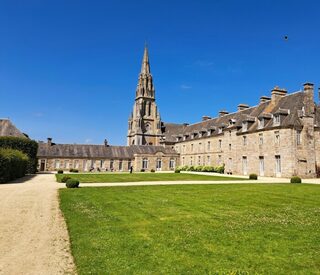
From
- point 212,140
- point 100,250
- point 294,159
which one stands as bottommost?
point 100,250

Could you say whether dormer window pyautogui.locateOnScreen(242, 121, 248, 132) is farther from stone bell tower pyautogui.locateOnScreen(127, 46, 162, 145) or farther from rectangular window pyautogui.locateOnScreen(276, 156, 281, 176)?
stone bell tower pyautogui.locateOnScreen(127, 46, 162, 145)

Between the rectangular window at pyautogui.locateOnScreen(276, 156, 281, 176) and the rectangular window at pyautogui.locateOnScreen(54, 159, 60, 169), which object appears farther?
the rectangular window at pyautogui.locateOnScreen(54, 159, 60, 169)

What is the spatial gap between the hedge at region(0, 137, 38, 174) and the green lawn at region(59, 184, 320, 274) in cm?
2564

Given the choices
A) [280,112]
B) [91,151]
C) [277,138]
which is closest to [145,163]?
[91,151]

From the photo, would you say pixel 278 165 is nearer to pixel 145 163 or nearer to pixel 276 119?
pixel 276 119

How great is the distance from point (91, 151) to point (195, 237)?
159 feet

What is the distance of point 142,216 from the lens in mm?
9688

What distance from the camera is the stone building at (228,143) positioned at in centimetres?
3034

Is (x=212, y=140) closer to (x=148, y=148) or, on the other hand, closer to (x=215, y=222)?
(x=148, y=148)

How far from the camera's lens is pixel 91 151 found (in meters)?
53.5

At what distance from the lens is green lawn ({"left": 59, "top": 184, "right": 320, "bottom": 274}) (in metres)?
5.32

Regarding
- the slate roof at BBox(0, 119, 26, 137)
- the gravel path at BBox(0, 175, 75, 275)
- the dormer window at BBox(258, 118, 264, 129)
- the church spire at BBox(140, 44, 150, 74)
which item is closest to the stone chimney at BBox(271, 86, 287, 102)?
the dormer window at BBox(258, 118, 264, 129)

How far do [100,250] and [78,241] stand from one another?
3.25 ft

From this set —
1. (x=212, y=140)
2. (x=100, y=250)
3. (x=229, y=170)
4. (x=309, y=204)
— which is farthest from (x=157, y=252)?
(x=212, y=140)
